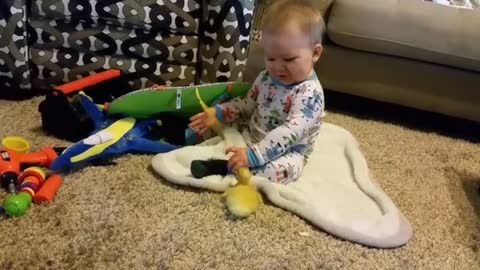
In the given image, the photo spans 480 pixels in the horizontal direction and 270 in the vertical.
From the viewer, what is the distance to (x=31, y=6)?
161 centimetres

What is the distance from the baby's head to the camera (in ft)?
4.16

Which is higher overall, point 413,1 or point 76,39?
point 413,1

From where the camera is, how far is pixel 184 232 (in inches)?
45.4

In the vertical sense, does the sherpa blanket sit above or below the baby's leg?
below

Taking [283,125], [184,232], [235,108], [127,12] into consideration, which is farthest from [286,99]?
[127,12]

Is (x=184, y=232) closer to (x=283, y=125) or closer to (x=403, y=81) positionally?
(x=283, y=125)

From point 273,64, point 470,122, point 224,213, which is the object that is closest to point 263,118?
point 273,64

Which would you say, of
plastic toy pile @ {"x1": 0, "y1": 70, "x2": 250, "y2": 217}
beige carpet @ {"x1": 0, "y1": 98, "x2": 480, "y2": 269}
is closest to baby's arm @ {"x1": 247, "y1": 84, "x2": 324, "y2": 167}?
beige carpet @ {"x1": 0, "y1": 98, "x2": 480, "y2": 269}

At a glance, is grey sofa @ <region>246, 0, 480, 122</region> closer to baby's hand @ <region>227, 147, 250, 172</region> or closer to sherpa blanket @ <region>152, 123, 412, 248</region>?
sherpa blanket @ <region>152, 123, 412, 248</region>

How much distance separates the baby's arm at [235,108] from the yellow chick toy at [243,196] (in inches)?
9.4

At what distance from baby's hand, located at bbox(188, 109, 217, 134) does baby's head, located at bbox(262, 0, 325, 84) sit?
23 cm

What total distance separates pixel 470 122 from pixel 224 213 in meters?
1.15

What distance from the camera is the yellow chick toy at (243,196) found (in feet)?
3.94

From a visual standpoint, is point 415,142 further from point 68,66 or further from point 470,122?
point 68,66
